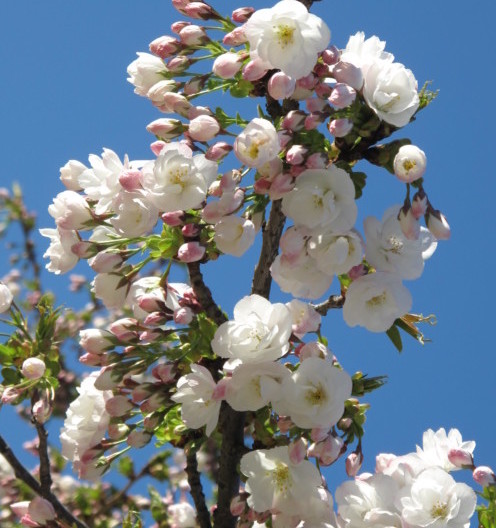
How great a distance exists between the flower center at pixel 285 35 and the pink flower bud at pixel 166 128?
299 mm

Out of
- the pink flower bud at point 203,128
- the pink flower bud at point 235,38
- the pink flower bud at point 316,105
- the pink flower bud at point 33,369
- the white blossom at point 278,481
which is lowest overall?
the white blossom at point 278,481

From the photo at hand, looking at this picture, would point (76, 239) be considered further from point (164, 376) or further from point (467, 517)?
point (467, 517)

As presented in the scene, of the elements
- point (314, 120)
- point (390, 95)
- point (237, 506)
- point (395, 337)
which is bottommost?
point (237, 506)

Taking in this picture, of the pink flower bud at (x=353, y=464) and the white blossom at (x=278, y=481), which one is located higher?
the pink flower bud at (x=353, y=464)

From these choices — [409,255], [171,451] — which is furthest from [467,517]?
[171,451]

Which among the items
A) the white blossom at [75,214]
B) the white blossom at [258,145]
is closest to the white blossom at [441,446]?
the white blossom at [258,145]

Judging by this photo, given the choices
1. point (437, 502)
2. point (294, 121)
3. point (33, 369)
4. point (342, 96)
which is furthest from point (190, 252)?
point (437, 502)

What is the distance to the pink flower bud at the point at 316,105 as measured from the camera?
7.09 feet

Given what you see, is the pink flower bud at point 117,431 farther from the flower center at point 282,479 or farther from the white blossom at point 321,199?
the white blossom at point 321,199

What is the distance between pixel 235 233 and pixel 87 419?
0.61 m

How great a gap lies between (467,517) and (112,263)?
1.01 meters

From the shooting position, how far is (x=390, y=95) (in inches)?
85.8

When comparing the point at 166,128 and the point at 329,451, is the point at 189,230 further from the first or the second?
the point at 329,451

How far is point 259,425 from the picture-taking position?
2352 millimetres
